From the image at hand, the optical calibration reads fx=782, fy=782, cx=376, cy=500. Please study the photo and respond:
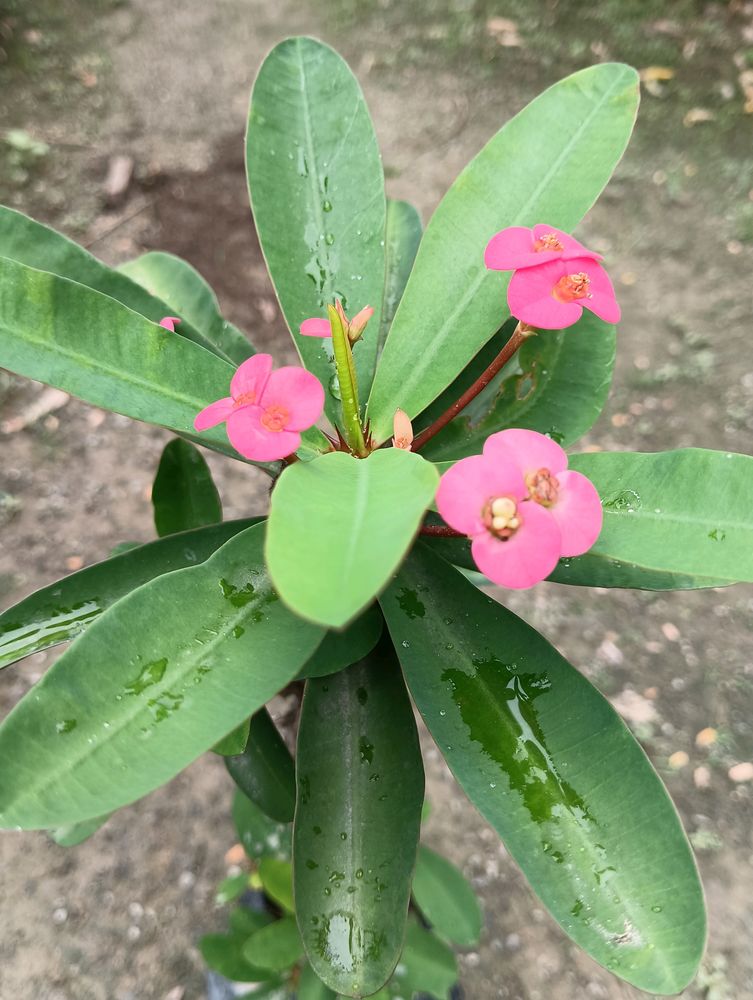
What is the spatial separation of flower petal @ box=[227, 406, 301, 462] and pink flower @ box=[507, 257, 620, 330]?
0.79 feet

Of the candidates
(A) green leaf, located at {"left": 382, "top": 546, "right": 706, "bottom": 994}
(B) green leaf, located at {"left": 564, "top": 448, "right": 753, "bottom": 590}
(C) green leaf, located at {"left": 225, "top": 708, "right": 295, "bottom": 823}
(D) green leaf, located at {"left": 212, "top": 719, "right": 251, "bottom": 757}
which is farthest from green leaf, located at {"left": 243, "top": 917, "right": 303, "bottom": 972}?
(B) green leaf, located at {"left": 564, "top": 448, "right": 753, "bottom": 590}

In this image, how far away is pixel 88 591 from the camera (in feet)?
2.85

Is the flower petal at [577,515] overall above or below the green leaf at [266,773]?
above

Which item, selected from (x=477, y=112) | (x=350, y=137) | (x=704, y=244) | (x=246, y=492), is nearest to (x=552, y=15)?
(x=477, y=112)

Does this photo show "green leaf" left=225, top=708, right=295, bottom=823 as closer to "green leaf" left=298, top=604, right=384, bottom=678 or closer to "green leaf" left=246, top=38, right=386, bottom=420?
"green leaf" left=298, top=604, right=384, bottom=678

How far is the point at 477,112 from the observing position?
3514 mm

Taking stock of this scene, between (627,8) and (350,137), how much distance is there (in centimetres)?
375

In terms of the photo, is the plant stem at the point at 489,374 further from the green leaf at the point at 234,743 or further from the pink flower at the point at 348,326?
the green leaf at the point at 234,743

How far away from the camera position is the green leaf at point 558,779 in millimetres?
673

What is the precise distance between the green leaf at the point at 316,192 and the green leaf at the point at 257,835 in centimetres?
96

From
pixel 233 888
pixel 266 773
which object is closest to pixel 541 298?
pixel 266 773

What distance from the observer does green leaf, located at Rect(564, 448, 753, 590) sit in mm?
641

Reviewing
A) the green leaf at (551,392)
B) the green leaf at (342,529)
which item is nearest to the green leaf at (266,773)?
the green leaf at (551,392)

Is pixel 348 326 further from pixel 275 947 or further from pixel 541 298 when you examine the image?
pixel 275 947
